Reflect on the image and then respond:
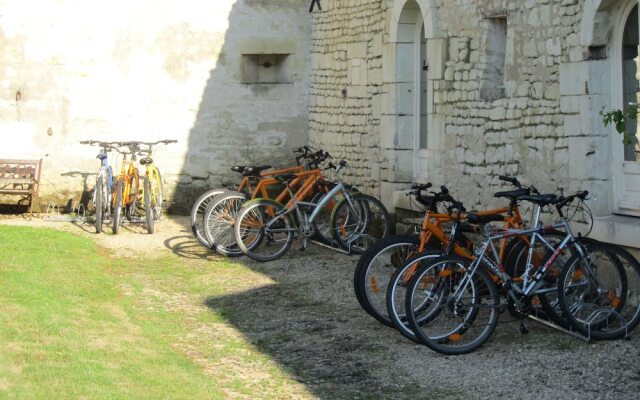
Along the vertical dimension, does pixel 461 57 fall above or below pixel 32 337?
above

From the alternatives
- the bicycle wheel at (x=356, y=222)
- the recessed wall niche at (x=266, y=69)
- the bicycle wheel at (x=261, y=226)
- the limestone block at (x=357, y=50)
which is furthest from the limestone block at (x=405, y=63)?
the recessed wall niche at (x=266, y=69)

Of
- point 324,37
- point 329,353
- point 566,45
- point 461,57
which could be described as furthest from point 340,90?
point 329,353

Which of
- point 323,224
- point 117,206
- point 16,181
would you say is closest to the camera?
point 323,224

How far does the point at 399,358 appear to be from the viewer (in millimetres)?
7523

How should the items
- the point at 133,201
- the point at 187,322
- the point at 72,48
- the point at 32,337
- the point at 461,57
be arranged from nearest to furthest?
the point at 32,337 < the point at 187,322 < the point at 461,57 < the point at 133,201 < the point at 72,48

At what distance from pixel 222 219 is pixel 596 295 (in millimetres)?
4817

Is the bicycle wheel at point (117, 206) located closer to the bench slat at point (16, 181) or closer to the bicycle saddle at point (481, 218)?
the bench slat at point (16, 181)

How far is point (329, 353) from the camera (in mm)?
7766

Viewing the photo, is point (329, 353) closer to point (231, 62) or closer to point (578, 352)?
point (578, 352)

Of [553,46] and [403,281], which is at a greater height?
[553,46]

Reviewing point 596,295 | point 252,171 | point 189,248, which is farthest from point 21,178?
point 596,295

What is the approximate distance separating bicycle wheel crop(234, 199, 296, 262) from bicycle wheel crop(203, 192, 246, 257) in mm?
174

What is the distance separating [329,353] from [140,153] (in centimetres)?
689

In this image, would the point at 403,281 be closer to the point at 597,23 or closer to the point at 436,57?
the point at 597,23
